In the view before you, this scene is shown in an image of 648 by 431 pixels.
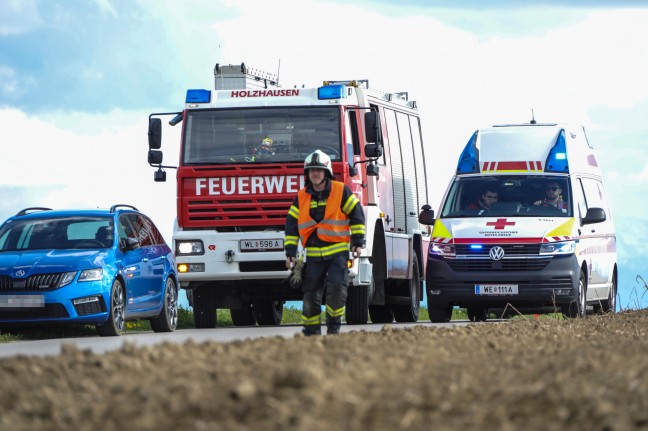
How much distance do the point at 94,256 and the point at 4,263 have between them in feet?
3.86

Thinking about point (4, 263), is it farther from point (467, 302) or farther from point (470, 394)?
point (470, 394)

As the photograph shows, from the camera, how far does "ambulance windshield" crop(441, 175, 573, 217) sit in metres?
20.6

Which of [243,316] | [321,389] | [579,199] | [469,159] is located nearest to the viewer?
[321,389]

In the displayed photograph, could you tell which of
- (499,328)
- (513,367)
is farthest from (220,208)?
(513,367)

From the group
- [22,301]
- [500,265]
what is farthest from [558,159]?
[22,301]

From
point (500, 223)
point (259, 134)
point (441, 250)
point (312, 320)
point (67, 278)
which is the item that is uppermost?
point (259, 134)

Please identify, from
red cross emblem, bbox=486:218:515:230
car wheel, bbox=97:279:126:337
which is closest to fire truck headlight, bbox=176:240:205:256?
car wheel, bbox=97:279:126:337

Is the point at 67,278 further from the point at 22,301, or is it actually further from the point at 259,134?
the point at 259,134

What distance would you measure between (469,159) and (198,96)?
14.7 feet

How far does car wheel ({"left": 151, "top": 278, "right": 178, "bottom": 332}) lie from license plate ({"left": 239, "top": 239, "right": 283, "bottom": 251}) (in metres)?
1.36

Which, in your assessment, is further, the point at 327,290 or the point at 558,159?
the point at 558,159

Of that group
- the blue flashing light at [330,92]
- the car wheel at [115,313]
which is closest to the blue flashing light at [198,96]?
the blue flashing light at [330,92]

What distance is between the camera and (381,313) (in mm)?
24094

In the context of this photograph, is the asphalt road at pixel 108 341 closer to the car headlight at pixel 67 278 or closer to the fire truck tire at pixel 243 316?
the car headlight at pixel 67 278
